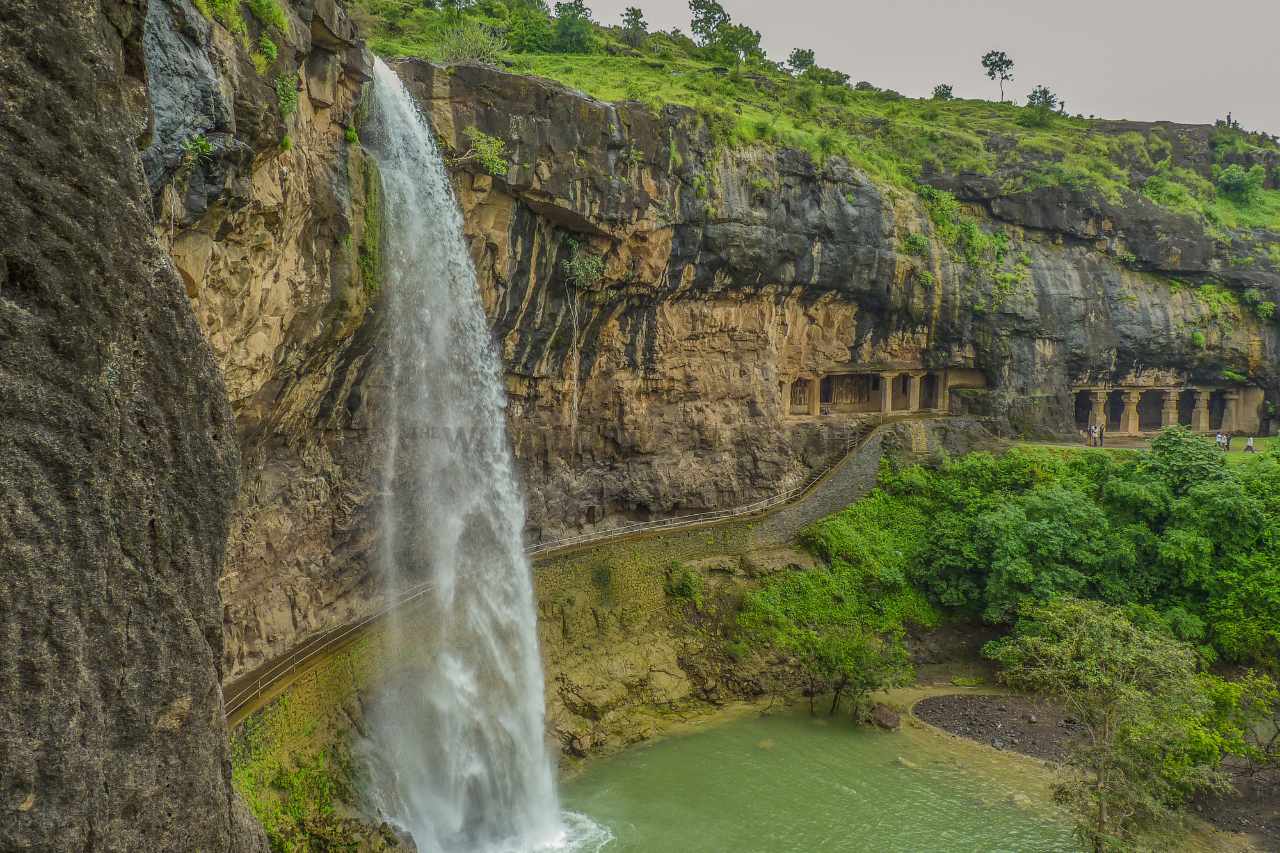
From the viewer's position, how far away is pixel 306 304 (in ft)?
40.3

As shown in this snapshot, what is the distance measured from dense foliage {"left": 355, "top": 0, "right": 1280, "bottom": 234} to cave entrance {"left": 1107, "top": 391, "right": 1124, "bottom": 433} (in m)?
7.43

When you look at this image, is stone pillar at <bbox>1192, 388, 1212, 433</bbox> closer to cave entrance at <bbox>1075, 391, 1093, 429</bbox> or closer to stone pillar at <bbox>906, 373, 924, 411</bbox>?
cave entrance at <bbox>1075, 391, 1093, 429</bbox>

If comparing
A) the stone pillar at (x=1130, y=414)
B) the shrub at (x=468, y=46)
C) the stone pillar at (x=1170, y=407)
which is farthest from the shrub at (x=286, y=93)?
the stone pillar at (x=1170, y=407)

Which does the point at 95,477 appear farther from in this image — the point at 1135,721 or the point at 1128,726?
the point at 1135,721

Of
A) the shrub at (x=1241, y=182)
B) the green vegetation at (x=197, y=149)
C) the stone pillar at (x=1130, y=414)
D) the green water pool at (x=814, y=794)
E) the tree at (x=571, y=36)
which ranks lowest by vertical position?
the green water pool at (x=814, y=794)

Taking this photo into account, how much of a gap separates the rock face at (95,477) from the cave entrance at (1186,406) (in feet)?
129

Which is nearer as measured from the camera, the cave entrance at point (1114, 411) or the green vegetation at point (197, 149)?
the green vegetation at point (197, 149)

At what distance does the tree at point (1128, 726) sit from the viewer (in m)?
13.5

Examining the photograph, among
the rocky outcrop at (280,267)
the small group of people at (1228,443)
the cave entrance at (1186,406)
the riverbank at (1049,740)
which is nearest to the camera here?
the rocky outcrop at (280,267)

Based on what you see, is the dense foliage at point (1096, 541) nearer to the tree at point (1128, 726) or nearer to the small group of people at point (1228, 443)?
the tree at point (1128, 726)

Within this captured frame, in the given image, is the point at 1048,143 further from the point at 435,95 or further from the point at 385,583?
the point at 385,583

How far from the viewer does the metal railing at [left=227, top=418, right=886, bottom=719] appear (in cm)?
1289

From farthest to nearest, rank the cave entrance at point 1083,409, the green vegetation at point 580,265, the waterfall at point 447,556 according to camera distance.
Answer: the cave entrance at point 1083,409, the green vegetation at point 580,265, the waterfall at point 447,556

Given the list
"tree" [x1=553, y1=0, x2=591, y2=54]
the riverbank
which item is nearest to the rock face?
the riverbank
